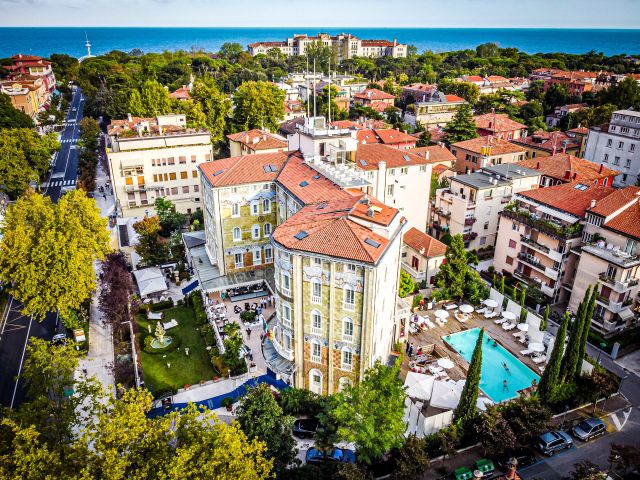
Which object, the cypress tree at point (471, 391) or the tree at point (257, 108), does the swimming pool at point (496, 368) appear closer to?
the cypress tree at point (471, 391)

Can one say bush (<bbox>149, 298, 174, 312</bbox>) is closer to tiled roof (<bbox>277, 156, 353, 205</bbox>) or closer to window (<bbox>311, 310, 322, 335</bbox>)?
tiled roof (<bbox>277, 156, 353, 205</bbox>)

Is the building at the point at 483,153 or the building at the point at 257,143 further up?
the building at the point at 257,143

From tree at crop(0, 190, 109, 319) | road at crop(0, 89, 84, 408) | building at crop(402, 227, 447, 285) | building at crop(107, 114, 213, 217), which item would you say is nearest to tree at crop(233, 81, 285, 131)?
building at crop(107, 114, 213, 217)

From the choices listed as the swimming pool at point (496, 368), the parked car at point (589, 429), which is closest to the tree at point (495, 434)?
the parked car at point (589, 429)

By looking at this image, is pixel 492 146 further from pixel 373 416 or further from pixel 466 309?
pixel 373 416

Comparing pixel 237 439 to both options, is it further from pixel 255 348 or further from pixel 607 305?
pixel 607 305

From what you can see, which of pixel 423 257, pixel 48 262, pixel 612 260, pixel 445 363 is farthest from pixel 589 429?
pixel 48 262
